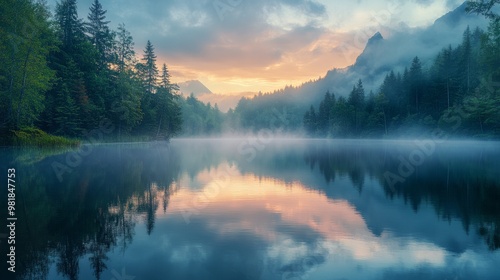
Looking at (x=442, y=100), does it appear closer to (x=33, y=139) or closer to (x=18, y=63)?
(x=33, y=139)

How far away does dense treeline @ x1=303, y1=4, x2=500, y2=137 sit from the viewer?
68625 millimetres

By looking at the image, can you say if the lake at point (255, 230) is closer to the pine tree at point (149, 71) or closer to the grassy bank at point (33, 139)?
the grassy bank at point (33, 139)

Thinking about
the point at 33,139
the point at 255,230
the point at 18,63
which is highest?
the point at 18,63

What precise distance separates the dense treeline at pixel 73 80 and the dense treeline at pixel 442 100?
228 feet

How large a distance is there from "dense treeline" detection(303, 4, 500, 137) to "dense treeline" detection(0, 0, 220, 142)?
6951 centimetres

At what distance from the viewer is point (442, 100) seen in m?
98.2

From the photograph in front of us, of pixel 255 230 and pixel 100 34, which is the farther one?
pixel 100 34

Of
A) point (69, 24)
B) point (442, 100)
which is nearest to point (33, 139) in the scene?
point (69, 24)

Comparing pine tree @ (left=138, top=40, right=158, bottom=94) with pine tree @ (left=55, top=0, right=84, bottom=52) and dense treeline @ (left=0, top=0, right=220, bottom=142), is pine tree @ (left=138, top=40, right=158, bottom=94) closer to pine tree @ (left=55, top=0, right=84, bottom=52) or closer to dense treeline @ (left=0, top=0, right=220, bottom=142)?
dense treeline @ (left=0, top=0, right=220, bottom=142)

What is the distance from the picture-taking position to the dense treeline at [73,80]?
42625 mm

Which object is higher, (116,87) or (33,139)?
(116,87)

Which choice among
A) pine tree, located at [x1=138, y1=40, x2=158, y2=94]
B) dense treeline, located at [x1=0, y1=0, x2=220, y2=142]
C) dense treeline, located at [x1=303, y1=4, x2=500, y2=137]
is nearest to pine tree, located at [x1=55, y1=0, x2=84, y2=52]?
dense treeline, located at [x1=0, y1=0, x2=220, y2=142]

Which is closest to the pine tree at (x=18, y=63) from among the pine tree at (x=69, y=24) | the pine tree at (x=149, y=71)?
the pine tree at (x=69, y=24)

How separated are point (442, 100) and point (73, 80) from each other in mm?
93556
